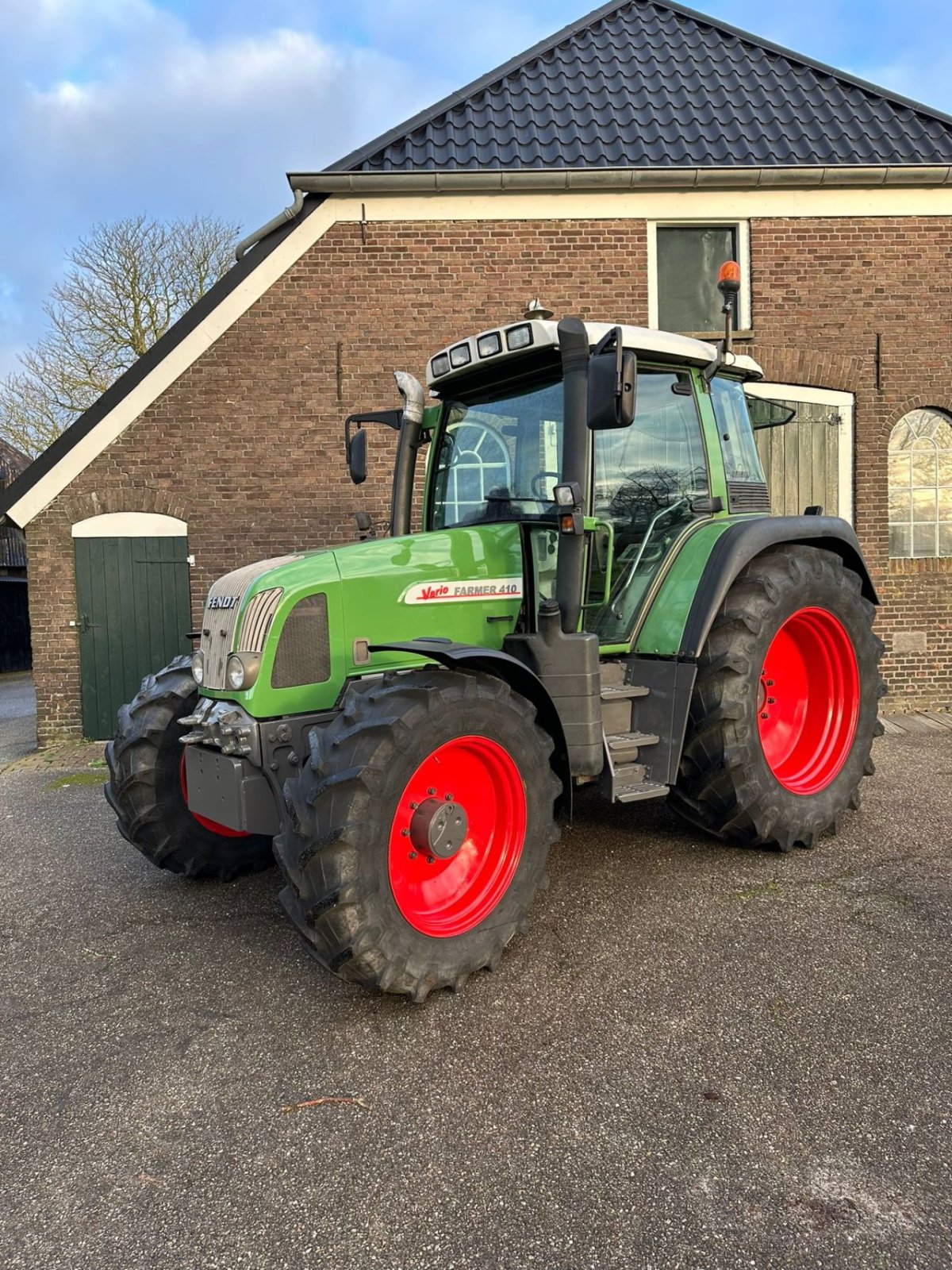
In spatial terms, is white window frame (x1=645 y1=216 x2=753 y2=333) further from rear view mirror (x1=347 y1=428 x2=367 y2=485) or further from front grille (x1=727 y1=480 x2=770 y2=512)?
rear view mirror (x1=347 y1=428 x2=367 y2=485)

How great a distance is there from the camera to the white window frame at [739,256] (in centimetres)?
791

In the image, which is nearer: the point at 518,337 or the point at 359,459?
the point at 518,337

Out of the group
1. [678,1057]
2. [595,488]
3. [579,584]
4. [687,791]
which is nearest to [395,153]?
[595,488]

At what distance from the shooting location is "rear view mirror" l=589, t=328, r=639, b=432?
9.68ft

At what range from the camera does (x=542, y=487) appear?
3.57m

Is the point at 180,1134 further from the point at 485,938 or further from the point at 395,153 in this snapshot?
the point at 395,153

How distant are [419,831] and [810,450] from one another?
22.1 feet

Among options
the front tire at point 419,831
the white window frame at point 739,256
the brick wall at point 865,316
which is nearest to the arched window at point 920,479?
the brick wall at point 865,316

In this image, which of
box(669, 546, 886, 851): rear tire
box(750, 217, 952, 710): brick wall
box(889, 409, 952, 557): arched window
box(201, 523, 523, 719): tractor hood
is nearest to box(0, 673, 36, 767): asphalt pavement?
box(201, 523, 523, 719): tractor hood

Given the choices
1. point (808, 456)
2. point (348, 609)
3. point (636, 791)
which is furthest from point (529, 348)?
point (808, 456)

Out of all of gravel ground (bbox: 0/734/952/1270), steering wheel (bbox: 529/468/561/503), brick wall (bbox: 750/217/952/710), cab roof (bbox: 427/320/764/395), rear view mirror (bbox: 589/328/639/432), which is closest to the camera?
gravel ground (bbox: 0/734/952/1270)

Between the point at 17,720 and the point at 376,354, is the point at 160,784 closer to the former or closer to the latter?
the point at 376,354

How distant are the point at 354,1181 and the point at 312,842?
861 millimetres

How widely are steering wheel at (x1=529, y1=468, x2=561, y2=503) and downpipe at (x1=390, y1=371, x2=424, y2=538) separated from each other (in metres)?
0.77
